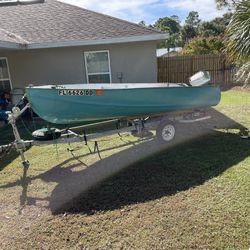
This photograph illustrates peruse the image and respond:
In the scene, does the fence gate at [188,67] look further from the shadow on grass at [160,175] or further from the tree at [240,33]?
the shadow on grass at [160,175]

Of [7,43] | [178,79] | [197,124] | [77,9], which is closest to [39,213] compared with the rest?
[197,124]

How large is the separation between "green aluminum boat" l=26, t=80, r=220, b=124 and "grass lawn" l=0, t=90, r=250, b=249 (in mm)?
835

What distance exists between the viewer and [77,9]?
43.0 ft

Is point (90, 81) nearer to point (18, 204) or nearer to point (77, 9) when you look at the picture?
point (77, 9)

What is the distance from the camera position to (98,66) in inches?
456

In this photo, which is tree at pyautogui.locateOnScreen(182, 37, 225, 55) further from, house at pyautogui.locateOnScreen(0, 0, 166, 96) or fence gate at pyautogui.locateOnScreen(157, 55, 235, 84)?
house at pyautogui.locateOnScreen(0, 0, 166, 96)

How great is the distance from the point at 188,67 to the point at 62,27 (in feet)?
26.0

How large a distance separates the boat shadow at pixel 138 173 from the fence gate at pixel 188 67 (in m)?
10.3

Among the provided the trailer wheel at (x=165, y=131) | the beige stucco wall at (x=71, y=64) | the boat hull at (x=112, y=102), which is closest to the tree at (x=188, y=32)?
the beige stucco wall at (x=71, y=64)

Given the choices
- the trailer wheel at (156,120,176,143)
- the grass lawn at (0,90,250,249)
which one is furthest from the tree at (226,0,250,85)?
the trailer wheel at (156,120,176,143)

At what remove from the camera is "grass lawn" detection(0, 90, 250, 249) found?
3367 millimetres

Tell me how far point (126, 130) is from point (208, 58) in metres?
12.4

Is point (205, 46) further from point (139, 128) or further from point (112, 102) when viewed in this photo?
point (112, 102)

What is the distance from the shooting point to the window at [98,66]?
11.5 m
